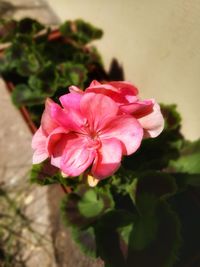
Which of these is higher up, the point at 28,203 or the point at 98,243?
the point at 98,243

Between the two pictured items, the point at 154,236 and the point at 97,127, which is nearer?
the point at 97,127

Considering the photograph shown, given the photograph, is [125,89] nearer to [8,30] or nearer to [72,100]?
[72,100]

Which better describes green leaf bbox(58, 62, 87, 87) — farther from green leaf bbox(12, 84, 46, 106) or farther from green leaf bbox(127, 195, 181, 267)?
green leaf bbox(127, 195, 181, 267)

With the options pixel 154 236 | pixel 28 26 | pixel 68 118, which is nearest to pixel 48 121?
pixel 68 118

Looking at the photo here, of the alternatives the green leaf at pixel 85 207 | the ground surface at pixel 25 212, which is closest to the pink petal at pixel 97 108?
the green leaf at pixel 85 207

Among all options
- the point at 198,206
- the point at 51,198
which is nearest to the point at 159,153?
the point at 198,206

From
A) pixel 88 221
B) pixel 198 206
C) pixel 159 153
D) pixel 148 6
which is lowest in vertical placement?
pixel 88 221

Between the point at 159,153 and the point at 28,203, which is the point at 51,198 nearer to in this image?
the point at 28,203
